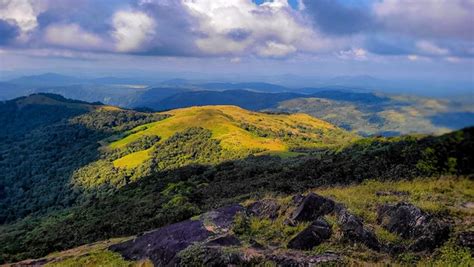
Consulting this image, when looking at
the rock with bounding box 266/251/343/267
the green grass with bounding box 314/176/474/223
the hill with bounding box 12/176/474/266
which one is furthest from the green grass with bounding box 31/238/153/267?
the green grass with bounding box 314/176/474/223

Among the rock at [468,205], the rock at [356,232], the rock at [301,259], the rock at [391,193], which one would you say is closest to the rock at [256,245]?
the rock at [301,259]

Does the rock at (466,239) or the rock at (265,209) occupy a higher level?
the rock at (466,239)

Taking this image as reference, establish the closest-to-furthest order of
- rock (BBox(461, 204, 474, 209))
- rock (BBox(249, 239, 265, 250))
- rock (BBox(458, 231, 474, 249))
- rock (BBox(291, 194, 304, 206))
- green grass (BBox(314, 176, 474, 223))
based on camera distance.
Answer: rock (BBox(458, 231, 474, 249)), rock (BBox(249, 239, 265, 250)), green grass (BBox(314, 176, 474, 223)), rock (BBox(461, 204, 474, 209)), rock (BBox(291, 194, 304, 206))

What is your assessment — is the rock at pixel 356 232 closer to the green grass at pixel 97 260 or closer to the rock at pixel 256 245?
the rock at pixel 256 245

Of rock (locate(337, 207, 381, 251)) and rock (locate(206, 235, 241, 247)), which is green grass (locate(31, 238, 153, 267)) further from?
rock (locate(337, 207, 381, 251))

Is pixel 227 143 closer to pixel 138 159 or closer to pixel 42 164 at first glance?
pixel 138 159

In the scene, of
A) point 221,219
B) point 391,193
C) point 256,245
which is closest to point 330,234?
point 256,245
